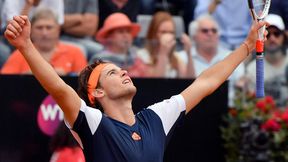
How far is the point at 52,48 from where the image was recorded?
29.5ft

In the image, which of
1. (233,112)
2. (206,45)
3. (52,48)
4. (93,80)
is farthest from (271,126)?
(93,80)

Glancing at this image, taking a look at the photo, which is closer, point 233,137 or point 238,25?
point 233,137

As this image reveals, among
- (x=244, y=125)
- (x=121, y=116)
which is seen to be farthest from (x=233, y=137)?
(x=121, y=116)

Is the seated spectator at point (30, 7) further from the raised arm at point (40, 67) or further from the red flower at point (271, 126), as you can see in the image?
the raised arm at point (40, 67)

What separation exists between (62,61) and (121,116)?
3.69 m

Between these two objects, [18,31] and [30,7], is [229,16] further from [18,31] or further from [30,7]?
[18,31]

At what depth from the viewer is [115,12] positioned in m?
10.1

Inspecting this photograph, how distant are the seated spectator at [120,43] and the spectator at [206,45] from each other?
26.8 inches

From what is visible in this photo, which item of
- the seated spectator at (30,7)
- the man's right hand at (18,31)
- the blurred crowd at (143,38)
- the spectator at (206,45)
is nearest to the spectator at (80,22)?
the blurred crowd at (143,38)

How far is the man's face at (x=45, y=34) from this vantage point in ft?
29.3

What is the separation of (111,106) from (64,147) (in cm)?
253

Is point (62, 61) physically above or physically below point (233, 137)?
above

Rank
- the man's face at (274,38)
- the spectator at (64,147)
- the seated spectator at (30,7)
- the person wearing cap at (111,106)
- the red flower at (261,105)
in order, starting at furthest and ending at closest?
the man's face at (274,38) → the seated spectator at (30,7) → the red flower at (261,105) → the spectator at (64,147) → the person wearing cap at (111,106)

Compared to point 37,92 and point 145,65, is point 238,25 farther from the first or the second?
point 37,92
